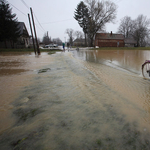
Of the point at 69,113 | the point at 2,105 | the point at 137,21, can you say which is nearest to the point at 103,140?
the point at 69,113

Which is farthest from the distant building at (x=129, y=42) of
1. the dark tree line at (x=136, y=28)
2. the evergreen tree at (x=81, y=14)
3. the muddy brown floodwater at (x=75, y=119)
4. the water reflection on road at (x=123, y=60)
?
the muddy brown floodwater at (x=75, y=119)

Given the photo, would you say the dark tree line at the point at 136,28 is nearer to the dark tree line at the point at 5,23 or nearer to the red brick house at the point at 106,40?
the red brick house at the point at 106,40

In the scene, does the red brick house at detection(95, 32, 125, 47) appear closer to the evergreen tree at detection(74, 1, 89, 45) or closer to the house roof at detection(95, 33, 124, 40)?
the house roof at detection(95, 33, 124, 40)

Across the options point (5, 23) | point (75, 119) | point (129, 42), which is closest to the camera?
point (75, 119)

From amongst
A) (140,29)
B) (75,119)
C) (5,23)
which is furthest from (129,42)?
(75,119)

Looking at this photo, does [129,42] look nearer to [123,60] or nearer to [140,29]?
[140,29]

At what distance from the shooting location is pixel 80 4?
43906mm

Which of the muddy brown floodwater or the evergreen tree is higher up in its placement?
the evergreen tree

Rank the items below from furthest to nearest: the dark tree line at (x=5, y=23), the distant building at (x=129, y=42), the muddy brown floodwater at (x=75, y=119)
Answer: the distant building at (x=129, y=42) < the dark tree line at (x=5, y=23) < the muddy brown floodwater at (x=75, y=119)

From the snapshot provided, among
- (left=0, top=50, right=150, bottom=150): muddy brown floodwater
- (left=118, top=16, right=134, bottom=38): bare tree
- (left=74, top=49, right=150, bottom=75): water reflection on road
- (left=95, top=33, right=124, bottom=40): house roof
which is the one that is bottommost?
(left=0, top=50, right=150, bottom=150): muddy brown floodwater

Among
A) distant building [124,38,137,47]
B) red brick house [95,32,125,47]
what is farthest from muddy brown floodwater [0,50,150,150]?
distant building [124,38,137,47]

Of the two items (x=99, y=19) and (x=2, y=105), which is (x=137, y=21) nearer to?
(x=99, y=19)

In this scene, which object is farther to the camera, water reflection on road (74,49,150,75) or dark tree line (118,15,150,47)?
dark tree line (118,15,150,47)

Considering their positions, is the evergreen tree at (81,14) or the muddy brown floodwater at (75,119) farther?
the evergreen tree at (81,14)
